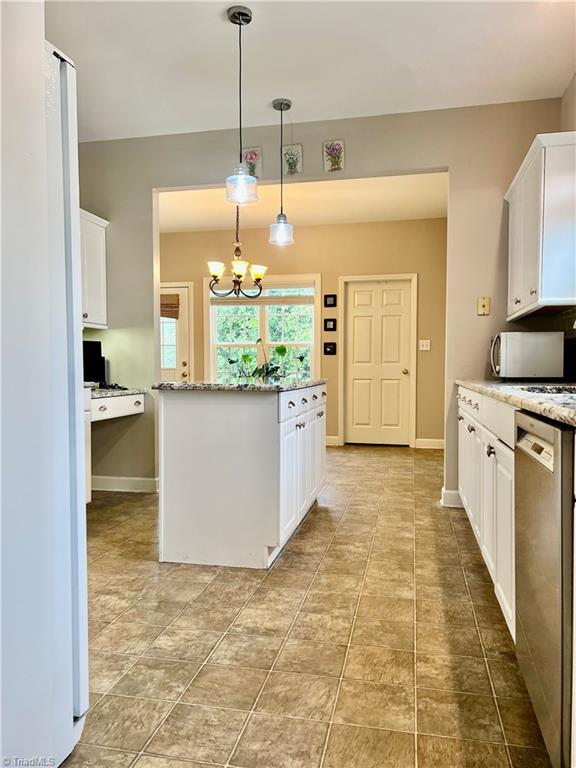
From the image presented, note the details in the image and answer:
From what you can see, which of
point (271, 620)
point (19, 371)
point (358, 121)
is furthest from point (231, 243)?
point (19, 371)

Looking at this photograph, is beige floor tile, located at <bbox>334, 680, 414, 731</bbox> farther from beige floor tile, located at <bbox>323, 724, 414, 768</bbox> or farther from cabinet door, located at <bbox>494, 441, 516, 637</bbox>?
cabinet door, located at <bbox>494, 441, 516, 637</bbox>

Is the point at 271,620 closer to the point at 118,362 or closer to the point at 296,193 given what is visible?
the point at 118,362

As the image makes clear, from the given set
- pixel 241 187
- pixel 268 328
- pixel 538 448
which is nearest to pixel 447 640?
pixel 538 448

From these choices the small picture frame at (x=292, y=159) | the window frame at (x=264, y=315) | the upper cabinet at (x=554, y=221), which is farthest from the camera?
the window frame at (x=264, y=315)

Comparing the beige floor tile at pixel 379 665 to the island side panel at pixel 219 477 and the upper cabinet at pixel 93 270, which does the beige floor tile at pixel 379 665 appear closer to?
the island side panel at pixel 219 477

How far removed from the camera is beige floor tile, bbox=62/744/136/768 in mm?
1242

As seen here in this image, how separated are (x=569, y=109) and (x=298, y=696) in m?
3.45

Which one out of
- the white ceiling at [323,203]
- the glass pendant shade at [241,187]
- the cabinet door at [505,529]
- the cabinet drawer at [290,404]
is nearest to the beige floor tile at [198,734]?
the cabinet door at [505,529]

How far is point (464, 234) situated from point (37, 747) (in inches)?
135

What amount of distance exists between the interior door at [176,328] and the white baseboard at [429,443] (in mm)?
3001

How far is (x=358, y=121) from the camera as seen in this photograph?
356cm

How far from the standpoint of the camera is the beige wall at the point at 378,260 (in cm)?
596

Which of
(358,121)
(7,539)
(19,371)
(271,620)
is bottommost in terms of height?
(271,620)

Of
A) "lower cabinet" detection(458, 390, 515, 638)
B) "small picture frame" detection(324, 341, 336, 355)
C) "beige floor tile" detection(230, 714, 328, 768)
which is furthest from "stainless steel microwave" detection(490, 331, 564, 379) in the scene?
"small picture frame" detection(324, 341, 336, 355)
